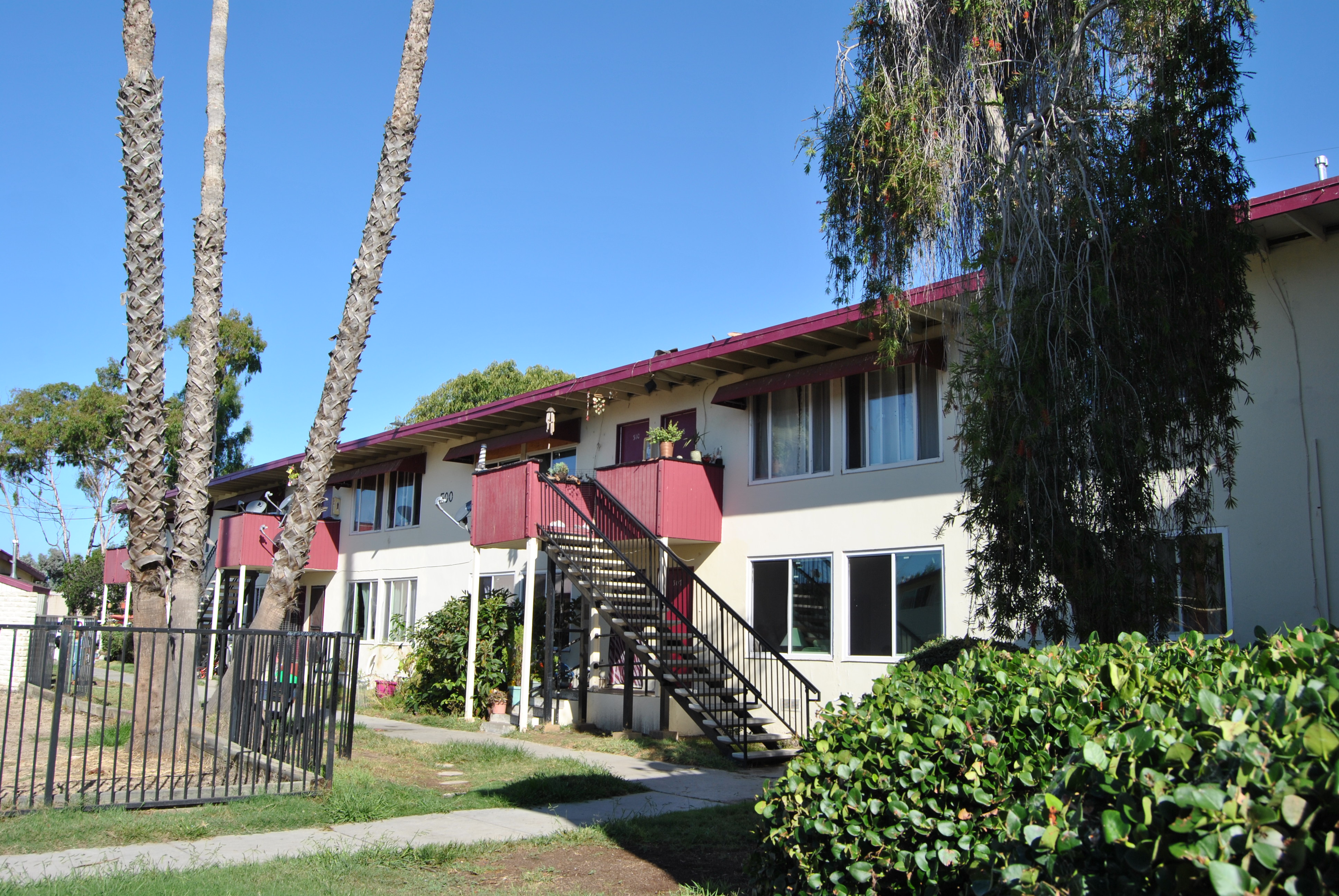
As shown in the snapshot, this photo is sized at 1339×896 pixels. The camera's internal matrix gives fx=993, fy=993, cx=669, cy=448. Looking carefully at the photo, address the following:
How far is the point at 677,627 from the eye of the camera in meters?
14.9

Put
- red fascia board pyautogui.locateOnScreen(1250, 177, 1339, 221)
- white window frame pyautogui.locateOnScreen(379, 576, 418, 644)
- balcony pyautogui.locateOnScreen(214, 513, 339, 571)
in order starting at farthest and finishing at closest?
balcony pyautogui.locateOnScreen(214, 513, 339, 571)
white window frame pyautogui.locateOnScreen(379, 576, 418, 644)
red fascia board pyautogui.locateOnScreen(1250, 177, 1339, 221)

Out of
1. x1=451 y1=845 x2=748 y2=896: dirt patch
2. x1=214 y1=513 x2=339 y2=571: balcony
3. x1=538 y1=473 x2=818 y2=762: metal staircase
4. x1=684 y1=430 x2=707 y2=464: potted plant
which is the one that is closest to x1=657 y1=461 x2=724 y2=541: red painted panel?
x1=538 y1=473 x2=818 y2=762: metal staircase

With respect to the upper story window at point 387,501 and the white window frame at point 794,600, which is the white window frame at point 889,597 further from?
the upper story window at point 387,501

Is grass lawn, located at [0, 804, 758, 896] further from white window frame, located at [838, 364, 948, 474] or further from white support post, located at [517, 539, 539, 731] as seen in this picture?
white support post, located at [517, 539, 539, 731]

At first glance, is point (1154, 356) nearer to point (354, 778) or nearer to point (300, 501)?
point (354, 778)

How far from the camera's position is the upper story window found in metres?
23.6

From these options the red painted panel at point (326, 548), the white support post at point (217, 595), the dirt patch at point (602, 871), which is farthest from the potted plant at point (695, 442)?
the white support post at point (217, 595)

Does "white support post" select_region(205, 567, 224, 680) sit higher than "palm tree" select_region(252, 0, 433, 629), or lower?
lower

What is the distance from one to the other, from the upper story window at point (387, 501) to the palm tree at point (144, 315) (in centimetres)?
1199

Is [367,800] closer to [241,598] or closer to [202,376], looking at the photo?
[202,376]

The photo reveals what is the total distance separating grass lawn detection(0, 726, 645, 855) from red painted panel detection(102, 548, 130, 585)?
25.2m

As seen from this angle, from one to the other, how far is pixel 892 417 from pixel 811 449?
4.93 ft

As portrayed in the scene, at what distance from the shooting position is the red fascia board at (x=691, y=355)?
359 inches

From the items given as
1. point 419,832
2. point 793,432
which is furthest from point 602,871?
point 793,432
